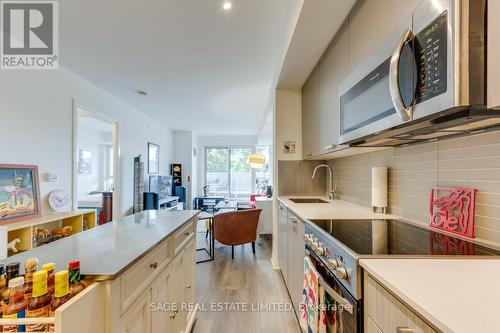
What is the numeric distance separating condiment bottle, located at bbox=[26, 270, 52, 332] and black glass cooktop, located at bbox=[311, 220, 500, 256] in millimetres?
1024

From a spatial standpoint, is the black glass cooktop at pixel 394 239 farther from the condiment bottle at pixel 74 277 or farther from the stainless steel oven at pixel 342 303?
the condiment bottle at pixel 74 277

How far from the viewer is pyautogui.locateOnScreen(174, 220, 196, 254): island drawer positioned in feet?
4.90

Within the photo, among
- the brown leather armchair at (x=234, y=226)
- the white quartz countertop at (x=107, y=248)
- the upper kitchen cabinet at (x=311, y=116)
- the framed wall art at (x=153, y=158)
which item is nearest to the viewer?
the white quartz countertop at (x=107, y=248)

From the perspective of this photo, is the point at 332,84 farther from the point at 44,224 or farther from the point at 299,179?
the point at 44,224

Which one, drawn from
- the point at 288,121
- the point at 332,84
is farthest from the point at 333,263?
the point at 288,121

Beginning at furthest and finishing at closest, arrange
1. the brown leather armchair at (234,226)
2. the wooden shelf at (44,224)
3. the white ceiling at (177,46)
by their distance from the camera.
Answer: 1. the brown leather armchair at (234,226)
2. the wooden shelf at (44,224)
3. the white ceiling at (177,46)

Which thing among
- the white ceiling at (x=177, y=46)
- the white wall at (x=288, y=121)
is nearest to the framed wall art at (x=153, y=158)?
the white ceiling at (x=177, y=46)

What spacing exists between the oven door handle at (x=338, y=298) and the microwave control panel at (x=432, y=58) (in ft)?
2.60

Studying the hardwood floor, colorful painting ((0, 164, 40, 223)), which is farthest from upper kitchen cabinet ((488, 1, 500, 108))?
colorful painting ((0, 164, 40, 223))

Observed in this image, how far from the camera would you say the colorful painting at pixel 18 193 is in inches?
85.4

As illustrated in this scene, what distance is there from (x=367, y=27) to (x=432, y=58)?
2.34ft

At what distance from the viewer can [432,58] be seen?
78 centimetres

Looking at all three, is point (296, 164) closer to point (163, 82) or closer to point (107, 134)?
point (163, 82)

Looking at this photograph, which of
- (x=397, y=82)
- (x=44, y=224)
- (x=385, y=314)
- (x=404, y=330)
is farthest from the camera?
(x=44, y=224)
